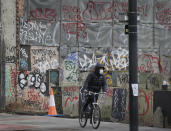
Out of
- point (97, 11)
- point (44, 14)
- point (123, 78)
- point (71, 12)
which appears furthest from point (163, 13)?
point (44, 14)

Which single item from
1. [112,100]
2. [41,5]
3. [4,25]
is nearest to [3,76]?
[4,25]

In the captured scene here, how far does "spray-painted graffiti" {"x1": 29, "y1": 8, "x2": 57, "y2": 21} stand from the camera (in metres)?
19.6

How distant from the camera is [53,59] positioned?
65.3ft

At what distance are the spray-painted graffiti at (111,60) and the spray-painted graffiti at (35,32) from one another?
1925 mm

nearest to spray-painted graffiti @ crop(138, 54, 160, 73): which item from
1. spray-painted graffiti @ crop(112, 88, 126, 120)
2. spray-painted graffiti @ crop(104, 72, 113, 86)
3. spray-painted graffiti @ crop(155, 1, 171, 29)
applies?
spray-painted graffiti @ crop(104, 72, 113, 86)

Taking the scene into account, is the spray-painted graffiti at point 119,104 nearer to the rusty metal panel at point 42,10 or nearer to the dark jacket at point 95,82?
the dark jacket at point 95,82

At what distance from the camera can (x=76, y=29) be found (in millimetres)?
20516

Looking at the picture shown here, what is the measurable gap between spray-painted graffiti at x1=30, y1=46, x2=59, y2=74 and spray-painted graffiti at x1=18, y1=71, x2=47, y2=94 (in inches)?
16.3

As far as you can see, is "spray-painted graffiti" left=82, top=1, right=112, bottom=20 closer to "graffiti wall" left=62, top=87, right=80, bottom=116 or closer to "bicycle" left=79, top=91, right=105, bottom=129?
"graffiti wall" left=62, top=87, right=80, bottom=116

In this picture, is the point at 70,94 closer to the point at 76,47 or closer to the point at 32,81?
the point at 32,81

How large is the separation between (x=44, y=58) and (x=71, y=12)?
8.52 feet

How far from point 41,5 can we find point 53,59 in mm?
2483

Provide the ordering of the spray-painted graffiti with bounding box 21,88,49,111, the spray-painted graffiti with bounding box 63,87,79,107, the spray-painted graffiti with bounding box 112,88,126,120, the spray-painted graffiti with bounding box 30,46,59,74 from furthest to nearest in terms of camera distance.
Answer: the spray-painted graffiti with bounding box 30,46,59,74, the spray-painted graffiti with bounding box 21,88,49,111, the spray-painted graffiti with bounding box 63,87,79,107, the spray-painted graffiti with bounding box 112,88,126,120

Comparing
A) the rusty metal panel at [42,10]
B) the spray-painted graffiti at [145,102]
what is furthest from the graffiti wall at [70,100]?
the rusty metal panel at [42,10]
